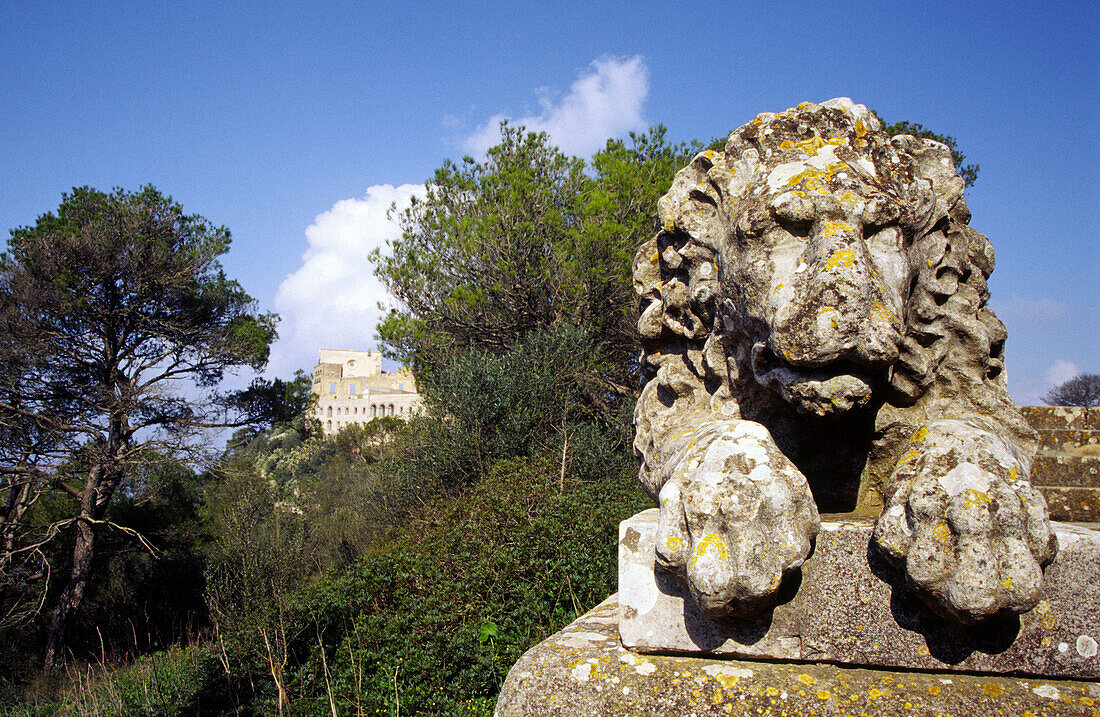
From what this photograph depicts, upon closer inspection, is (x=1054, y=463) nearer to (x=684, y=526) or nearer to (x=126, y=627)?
(x=684, y=526)

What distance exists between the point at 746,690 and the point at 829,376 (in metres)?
0.75

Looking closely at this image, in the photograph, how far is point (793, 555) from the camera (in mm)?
1498

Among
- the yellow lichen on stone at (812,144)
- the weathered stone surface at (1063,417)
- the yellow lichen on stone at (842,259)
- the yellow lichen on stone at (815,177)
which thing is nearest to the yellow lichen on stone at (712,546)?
the yellow lichen on stone at (842,259)

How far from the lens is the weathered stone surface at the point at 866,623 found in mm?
1497

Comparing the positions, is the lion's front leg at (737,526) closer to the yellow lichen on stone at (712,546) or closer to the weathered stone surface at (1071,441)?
the yellow lichen on stone at (712,546)

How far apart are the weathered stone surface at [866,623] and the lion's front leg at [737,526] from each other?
0.13 meters

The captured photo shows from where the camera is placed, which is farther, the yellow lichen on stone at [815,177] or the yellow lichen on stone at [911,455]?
the yellow lichen on stone at [815,177]

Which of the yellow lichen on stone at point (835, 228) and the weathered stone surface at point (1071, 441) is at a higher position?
the yellow lichen on stone at point (835, 228)

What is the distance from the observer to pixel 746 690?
158cm

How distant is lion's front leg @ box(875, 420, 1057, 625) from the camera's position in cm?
138

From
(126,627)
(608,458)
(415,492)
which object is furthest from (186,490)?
(608,458)

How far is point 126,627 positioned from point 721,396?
47.4ft

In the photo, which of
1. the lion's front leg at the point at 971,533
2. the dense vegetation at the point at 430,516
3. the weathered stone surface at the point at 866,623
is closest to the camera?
the lion's front leg at the point at 971,533

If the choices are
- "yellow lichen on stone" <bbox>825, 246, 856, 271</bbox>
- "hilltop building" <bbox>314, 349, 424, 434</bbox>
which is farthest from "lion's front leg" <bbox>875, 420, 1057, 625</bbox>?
"hilltop building" <bbox>314, 349, 424, 434</bbox>
